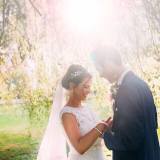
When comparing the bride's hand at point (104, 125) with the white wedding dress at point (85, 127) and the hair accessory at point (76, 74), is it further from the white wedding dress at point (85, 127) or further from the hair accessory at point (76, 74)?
the hair accessory at point (76, 74)

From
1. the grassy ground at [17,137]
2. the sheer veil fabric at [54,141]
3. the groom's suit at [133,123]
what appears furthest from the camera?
the grassy ground at [17,137]

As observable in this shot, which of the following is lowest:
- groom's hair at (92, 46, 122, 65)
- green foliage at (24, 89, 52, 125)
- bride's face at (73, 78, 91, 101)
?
green foliage at (24, 89, 52, 125)

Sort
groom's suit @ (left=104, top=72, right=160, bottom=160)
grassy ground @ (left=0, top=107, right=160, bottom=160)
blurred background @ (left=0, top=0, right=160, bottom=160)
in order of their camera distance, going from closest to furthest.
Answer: groom's suit @ (left=104, top=72, right=160, bottom=160)
blurred background @ (left=0, top=0, right=160, bottom=160)
grassy ground @ (left=0, top=107, right=160, bottom=160)

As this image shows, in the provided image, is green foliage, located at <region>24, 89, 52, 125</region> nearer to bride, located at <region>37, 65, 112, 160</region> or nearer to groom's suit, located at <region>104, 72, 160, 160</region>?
bride, located at <region>37, 65, 112, 160</region>

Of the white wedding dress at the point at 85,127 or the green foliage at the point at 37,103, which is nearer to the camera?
the white wedding dress at the point at 85,127

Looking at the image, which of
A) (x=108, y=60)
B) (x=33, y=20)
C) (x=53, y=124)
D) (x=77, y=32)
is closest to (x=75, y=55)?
(x=77, y=32)

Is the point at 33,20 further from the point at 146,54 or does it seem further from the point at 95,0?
the point at 146,54

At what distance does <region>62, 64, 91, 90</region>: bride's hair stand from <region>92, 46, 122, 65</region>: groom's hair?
0.35m

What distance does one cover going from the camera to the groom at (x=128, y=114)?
2.25m

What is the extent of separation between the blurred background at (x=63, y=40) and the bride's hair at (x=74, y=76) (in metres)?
3.04

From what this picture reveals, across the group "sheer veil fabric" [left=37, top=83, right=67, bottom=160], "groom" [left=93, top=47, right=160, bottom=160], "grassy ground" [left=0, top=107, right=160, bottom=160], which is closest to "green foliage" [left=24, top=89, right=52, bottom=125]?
"grassy ground" [left=0, top=107, right=160, bottom=160]

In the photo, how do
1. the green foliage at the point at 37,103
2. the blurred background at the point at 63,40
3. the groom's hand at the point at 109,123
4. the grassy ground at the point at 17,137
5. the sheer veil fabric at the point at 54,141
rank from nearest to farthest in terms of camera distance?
the groom's hand at the point at 109,123 → the sheer veil fabric at the point at 54,141 → the blurred background at the point at 63,40 → the green foliage at the point at 37,103 → the grassy ground at the point at 17,137


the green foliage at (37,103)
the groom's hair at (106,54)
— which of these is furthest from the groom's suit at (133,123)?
the green foliage at (37,103)

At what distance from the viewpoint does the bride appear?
2434mm
